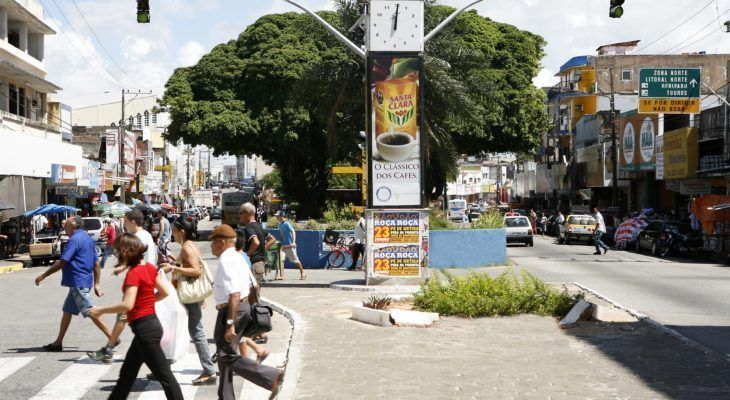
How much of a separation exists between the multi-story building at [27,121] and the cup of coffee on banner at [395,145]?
19.9 m

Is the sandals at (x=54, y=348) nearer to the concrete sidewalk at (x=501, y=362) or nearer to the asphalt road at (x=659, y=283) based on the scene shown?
the concrete sidewalk at (x=501, y=362)

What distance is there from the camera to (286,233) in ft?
77.7

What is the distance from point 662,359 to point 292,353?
168 inches

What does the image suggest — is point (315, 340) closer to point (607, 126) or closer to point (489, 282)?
point (489, 282)

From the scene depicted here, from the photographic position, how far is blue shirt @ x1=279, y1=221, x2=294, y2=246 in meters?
23.4

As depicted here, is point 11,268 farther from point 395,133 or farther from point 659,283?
point 659,283

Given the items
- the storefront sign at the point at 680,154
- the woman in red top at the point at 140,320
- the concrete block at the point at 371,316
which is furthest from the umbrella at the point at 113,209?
the woman in red top at the point at 140,320

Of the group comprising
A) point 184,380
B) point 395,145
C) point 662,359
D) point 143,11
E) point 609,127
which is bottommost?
point 184,380

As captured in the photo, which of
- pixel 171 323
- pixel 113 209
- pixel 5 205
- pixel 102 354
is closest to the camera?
pixel 171 323

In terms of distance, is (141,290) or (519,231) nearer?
(141,290)

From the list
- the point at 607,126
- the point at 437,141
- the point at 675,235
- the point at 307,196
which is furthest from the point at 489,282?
the point at 607,126

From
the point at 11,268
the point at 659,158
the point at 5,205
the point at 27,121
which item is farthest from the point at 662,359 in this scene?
the point at 27,121

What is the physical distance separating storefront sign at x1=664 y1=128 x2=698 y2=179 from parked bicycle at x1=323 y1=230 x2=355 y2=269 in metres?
20.0

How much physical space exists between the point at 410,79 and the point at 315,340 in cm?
883
